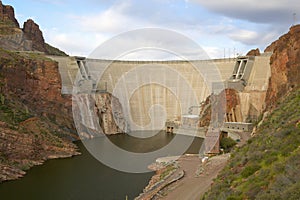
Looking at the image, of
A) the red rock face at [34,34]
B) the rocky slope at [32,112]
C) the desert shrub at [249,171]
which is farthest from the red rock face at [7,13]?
the desert shrub at [249,171]

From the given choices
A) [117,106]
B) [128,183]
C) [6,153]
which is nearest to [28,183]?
[6,153]

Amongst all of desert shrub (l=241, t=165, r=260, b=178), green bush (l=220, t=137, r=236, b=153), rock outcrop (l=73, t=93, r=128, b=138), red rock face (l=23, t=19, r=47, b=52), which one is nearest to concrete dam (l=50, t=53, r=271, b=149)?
rock outcrop (l=73, t=93, r=128, b=138)

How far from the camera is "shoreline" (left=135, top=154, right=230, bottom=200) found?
790 inches

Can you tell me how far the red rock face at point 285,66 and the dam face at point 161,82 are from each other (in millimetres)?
9407

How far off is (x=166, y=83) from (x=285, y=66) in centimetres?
2798

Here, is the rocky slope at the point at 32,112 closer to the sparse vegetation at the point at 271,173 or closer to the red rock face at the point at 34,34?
the red rock face at the point at 34,34

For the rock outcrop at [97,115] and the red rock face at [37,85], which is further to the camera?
the rock outcrop at [97,115]

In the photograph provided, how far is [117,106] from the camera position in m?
53.7

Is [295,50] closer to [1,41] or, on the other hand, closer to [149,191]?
[149,191]

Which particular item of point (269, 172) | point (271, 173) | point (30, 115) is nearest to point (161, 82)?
point (30, 115)

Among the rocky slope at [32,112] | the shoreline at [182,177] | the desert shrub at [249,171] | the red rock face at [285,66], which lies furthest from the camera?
the red rock face at [285,66]

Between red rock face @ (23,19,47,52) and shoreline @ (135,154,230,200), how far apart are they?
52148 millimetres

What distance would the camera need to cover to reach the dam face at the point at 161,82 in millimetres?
53000

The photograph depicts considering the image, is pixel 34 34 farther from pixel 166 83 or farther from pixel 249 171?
pixel 249 171
